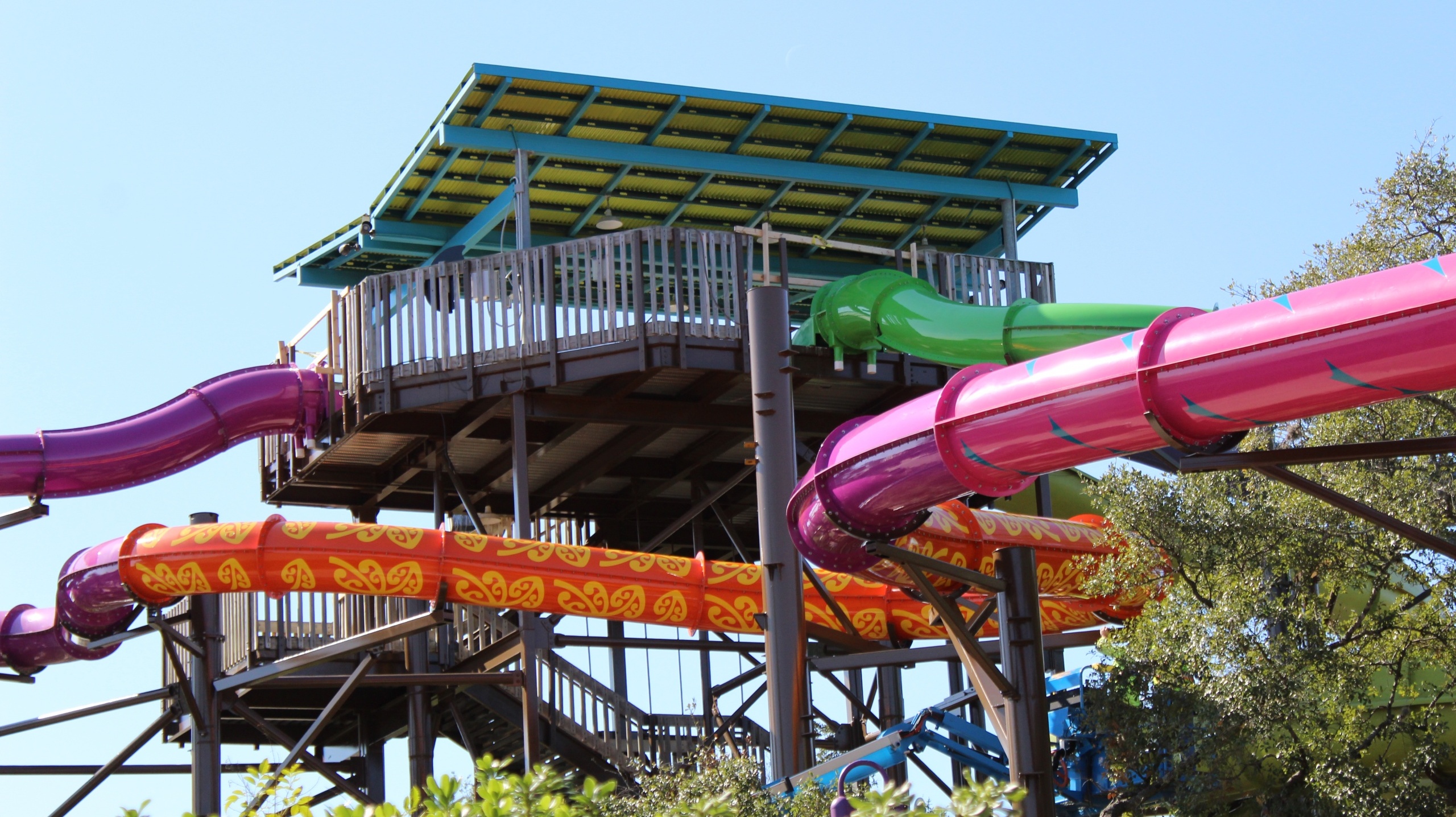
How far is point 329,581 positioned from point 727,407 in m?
5.17

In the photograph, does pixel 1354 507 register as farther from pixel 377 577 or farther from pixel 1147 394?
pixel 377 577

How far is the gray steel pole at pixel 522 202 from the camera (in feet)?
65.1

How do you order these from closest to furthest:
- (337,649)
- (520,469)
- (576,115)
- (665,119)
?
(337,649) → (520,469) → (576,115) → (665,119)

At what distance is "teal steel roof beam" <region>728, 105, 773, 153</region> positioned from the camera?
22000 mm

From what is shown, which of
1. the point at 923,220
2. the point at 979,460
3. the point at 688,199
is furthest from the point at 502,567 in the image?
the point at 923,220

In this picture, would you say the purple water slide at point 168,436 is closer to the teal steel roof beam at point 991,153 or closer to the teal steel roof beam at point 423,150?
the teal steel roof beam at point 423,150

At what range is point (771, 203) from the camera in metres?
24.2

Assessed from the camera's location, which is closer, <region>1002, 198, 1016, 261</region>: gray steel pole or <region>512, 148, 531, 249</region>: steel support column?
<region>512, 148, 531, 249</region>: steel support column

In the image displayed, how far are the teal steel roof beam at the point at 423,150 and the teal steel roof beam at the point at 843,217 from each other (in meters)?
5.04

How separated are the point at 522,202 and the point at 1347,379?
40.9 ft

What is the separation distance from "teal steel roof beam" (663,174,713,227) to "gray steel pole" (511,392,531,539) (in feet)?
15.9

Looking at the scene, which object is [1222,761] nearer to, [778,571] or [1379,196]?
[778,571]

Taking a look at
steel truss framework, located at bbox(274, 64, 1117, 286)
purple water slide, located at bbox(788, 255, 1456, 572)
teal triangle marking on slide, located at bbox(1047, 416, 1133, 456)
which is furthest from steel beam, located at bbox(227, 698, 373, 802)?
teal triangle marking on slide, located at bbox(1047, 416, 1133, 456)

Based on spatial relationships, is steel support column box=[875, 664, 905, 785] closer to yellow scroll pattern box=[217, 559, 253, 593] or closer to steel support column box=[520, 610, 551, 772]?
steel support column box=[520, 610, 551, 772]
